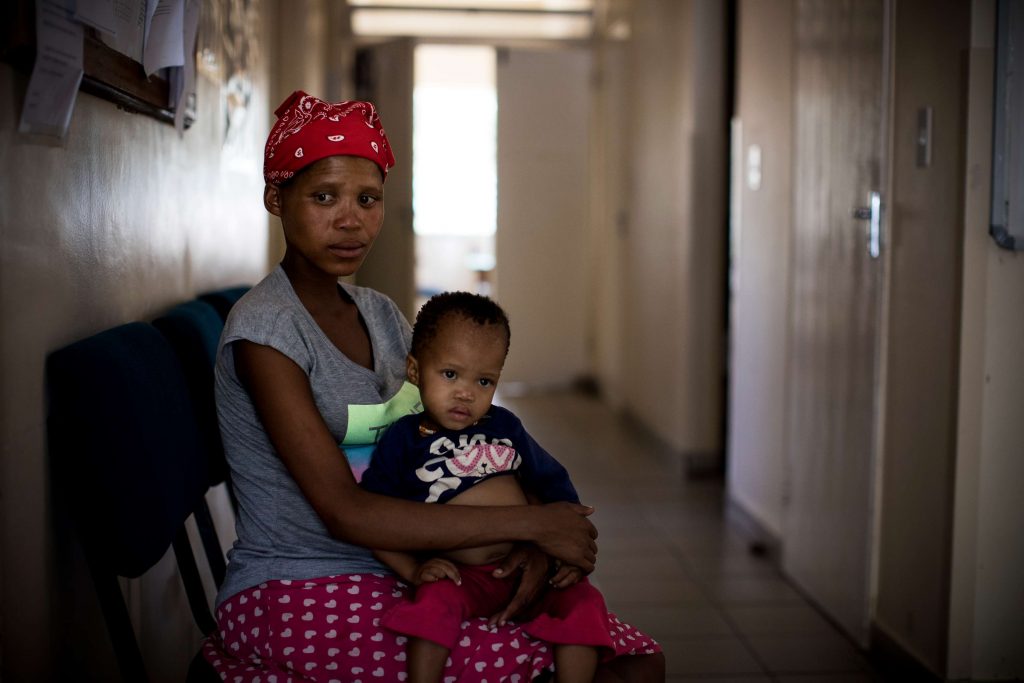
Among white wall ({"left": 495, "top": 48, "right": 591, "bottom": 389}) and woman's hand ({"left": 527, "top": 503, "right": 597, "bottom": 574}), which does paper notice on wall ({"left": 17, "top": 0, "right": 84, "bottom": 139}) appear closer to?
woman's hand ({"left": 527, "top": 503, "right": 597, "bottom": 574})

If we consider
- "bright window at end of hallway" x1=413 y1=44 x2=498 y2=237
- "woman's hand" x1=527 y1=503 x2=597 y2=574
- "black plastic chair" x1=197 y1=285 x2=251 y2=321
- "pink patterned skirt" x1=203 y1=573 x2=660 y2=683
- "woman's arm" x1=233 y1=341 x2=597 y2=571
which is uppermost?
"bright window at end of hallway" x1=413 y1=44 x2=498 y2=237

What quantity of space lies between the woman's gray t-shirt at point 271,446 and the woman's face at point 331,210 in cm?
7

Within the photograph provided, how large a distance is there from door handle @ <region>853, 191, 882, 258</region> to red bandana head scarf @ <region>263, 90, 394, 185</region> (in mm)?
1730

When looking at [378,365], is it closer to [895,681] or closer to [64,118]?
[64,118]

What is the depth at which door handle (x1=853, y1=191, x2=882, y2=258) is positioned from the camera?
9.16ft

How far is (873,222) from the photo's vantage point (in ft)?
9.24

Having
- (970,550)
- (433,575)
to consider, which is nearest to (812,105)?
(970,550)

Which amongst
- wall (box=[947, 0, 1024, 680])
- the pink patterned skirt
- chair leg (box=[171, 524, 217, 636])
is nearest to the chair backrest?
chair leg (box=[171, 524, 217, 636])

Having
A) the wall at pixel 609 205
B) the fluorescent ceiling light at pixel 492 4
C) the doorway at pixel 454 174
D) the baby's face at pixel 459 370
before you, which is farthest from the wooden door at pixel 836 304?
the doorway at pixel 454 174

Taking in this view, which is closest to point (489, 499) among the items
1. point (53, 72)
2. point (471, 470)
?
point (471, 470)

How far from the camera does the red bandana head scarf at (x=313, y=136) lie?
57.2 inches

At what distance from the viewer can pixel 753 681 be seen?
271 centimetres

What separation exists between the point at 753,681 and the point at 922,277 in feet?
3.63

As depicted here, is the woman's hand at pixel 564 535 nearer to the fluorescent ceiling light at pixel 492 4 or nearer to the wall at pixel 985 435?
the wall at pixel 985 435
